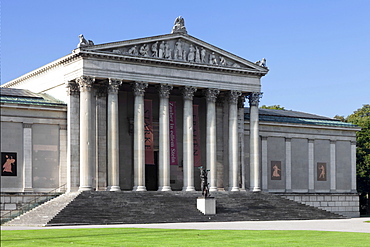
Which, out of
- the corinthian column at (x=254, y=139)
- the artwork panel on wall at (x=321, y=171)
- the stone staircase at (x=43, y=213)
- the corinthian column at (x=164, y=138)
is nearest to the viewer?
the stone staircase at (x=43, y=213)

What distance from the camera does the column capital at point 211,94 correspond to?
270 feet

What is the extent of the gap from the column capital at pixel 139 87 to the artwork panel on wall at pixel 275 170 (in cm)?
2506

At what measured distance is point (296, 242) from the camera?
37.3 m

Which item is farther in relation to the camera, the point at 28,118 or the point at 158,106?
the point at 158,106

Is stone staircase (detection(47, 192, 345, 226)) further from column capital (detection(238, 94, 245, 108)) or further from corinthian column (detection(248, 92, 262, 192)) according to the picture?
→ column capital (detection(238, 94, 245, 108))

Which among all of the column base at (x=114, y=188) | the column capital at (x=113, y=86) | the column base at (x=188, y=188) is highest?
the column capital at (x=113, y=86)

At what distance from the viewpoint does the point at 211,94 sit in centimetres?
8256

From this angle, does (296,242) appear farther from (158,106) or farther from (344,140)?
(344,140)

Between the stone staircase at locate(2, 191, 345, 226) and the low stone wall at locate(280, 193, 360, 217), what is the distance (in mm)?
13941

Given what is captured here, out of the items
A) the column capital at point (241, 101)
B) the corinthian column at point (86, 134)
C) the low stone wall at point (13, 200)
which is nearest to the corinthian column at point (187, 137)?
the column capital at point (241, 101)

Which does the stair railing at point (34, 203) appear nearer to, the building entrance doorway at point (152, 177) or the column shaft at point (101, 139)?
the column shaft at point (101, 139)

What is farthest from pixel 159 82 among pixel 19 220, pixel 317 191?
pixel 317 191

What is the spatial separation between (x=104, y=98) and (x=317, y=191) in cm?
3529

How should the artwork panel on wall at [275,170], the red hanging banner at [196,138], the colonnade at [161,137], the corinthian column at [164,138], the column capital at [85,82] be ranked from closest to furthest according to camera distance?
the column capital at [85,82], the colonnade at [161,137], the corinthian column at [164,138], the red hanging banner at [196,138], the artwork panel on wall at [275,170]
